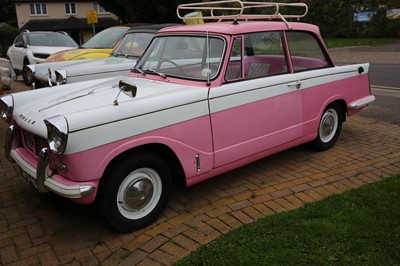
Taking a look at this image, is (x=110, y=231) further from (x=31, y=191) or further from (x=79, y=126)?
(x=31, y=191)

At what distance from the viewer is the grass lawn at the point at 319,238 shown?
2908mm

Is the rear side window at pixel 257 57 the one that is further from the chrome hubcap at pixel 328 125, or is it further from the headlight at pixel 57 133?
the headlight at pixel 57 133

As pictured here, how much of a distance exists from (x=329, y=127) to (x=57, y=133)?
11.7 ft

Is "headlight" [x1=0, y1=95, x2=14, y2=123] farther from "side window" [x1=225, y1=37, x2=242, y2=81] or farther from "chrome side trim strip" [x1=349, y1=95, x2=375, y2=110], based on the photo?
"chrome side trim strip" [x1=349, y1=95, x2=375, y2=110]

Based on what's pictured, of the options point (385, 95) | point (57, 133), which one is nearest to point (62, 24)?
point (385, 95)

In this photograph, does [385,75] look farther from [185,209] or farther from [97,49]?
[185,209]

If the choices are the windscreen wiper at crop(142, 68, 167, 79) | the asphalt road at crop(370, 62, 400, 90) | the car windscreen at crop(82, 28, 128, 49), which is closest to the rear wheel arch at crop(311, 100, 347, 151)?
the windscreen wiper at crop(142, 68, 167, 79)

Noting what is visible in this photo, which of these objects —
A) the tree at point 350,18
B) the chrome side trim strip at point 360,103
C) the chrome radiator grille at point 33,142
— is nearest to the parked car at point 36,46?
the chrome radiator grille at point 33,142

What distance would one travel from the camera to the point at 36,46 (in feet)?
38.6

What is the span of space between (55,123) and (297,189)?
2.46 m

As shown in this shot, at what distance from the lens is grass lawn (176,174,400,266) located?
2.91 metres

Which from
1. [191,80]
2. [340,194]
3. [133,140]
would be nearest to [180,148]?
[133,140]

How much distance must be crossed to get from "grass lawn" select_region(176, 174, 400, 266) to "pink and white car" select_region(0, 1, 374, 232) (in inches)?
30.4

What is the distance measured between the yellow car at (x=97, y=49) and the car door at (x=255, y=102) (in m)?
4.48
